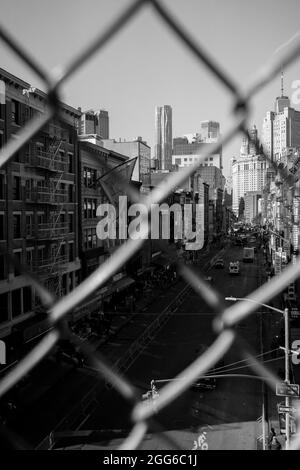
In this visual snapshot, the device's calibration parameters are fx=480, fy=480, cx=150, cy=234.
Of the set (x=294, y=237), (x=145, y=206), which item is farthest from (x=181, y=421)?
(x=294, y=237)

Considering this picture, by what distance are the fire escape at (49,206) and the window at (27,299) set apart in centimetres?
78

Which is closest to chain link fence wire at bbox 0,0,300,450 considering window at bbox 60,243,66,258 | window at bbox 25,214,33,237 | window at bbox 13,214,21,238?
window at bbox 13,214,21,238

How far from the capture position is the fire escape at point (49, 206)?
66.0 feet

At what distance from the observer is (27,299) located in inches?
781

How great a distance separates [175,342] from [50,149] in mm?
10513

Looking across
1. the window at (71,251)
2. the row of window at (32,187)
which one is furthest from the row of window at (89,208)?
the row of window at (32,187)

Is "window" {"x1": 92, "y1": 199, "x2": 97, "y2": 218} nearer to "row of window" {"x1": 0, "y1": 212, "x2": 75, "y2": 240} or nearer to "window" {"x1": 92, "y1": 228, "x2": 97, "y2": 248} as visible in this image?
"window" {"x1": 92, "y1": 228, "x2": 97, "y2": 248}

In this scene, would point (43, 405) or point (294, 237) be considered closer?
point (43, 405)

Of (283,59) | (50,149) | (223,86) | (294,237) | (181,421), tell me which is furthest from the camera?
(294,237)

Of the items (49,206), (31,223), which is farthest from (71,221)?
(31,223)

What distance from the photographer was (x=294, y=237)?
33938 mm

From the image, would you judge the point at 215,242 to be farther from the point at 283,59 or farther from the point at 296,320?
the point at 283,59
